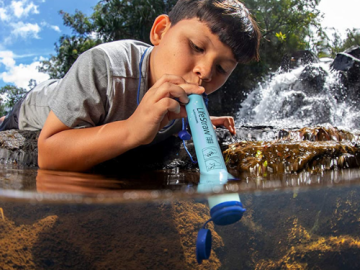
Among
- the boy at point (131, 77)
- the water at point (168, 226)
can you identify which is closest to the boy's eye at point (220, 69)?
the boy at point (131, 77)

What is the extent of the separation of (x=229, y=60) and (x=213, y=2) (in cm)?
26

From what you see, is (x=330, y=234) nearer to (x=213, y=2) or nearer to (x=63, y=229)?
(x=63, y=229)

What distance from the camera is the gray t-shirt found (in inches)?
46.5

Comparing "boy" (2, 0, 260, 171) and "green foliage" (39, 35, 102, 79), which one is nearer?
"boy" (2, 0, 260, 171)

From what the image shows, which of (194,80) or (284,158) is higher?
(194,80)

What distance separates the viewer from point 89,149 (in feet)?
3.57

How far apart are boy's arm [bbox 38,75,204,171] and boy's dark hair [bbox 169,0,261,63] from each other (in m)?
0.35

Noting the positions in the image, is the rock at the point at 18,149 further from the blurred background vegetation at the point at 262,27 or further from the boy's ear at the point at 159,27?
the blurred background vegetation at the point at 262,27

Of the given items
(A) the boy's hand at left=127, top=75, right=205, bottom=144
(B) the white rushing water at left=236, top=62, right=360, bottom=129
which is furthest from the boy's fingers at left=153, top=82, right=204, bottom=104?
(B) the white rushing water at left=236, top=62, right=360, bottom=129

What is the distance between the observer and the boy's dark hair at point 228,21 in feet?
3.90

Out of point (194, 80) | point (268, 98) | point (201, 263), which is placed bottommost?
point (201, 263)

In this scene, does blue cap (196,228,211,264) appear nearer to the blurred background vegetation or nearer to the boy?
the boy

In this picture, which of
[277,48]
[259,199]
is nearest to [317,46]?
[277,48]

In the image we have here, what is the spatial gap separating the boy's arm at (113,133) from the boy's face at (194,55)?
0.19 m
